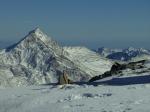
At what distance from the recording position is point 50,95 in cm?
3478

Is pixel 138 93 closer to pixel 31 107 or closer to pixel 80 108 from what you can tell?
pixel 80 108

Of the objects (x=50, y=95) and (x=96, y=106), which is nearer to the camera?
(x=96, y=106)

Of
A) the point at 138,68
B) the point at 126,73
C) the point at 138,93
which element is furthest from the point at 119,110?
the point at 138,68

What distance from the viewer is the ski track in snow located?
27.8 m

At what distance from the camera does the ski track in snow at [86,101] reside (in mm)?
A: 27823

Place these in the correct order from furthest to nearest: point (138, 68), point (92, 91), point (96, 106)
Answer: point (138, 68)
point (92, 91)
point (96, 106)

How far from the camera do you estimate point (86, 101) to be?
103 feet

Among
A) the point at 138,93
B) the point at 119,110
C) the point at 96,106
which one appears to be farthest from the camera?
the point at 138,93

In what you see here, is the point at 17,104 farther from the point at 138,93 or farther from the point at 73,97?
the point at 138,93

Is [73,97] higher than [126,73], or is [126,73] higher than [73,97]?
[126,73]

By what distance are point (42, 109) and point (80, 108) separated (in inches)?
107

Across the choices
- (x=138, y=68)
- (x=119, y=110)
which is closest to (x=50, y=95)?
(x=119, y=110)

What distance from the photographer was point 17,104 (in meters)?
33.4

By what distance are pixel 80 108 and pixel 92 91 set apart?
5.71 metres
